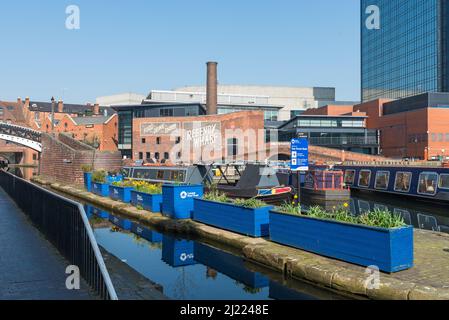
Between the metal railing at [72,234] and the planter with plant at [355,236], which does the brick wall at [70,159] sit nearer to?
the metal railing at [72,234]

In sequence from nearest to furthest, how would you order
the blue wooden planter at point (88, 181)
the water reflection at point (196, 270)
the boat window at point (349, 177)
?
the water reflection at point (196, 270) → the blue wooden planter at point (88, 181) → the boat window at point (349, 177)

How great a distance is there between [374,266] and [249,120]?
46933 mm

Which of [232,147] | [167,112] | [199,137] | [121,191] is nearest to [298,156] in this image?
[121,191]

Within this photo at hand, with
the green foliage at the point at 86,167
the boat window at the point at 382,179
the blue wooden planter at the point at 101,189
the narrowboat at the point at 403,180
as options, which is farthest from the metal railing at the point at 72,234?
the boat window at the point at 382,179

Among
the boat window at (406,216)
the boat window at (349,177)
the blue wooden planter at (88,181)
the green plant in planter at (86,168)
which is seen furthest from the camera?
the green plant in planter at (86,168)

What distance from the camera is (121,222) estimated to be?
1825 cm

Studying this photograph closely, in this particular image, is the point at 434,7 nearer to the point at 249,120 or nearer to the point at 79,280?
the point at 249,120

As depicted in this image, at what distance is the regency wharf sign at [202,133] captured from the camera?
178 feet

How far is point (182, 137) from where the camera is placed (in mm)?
56594

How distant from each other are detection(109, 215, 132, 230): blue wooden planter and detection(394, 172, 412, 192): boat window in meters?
16.8

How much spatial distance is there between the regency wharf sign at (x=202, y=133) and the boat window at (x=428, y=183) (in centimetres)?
3240

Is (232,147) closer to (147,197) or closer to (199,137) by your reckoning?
(199,137)

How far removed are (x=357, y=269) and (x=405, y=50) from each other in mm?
98717

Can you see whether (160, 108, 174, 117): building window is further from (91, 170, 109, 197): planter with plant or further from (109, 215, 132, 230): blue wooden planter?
(109, 215, 132, 230): blue wooden planter
